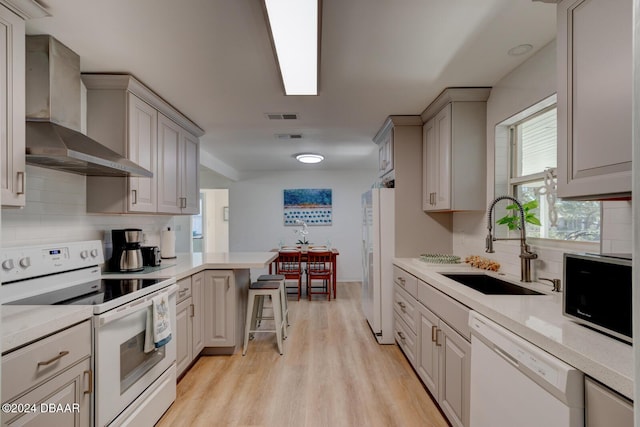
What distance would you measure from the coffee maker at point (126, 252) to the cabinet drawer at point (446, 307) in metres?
2.20

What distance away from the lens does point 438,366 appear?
2027 mm

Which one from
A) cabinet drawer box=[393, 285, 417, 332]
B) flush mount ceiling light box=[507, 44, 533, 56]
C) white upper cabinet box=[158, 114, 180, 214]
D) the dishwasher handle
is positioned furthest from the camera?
white upper cabinet box=[158, 114, 180, 214]

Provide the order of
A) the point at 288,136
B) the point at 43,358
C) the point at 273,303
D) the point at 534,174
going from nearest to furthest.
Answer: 1. the point at 43,358
2. the point at 534,174
3. the point at 273,303
4. the point at 288,136

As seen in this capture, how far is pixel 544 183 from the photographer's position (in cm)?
209

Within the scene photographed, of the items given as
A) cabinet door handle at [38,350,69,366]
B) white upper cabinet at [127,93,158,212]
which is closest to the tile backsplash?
white upper cabinet at [127,93,158,212]

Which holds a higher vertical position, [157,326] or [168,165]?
[168,165]

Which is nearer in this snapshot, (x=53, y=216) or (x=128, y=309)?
(x=128, y=309)

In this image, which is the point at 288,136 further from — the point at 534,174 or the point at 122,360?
the point at 122,360

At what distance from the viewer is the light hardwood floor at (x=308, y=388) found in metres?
2.04

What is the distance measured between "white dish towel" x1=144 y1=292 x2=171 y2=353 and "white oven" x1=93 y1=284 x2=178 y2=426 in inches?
1.0

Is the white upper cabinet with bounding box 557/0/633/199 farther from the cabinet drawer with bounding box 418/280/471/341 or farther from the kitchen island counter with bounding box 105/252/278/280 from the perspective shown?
the kitchen island counter with bounding box 105/252/278/280

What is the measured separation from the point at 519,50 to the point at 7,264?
3090 millimetres

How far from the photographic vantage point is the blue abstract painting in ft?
21.7

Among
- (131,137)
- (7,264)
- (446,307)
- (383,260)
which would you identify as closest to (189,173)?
(131,137)
